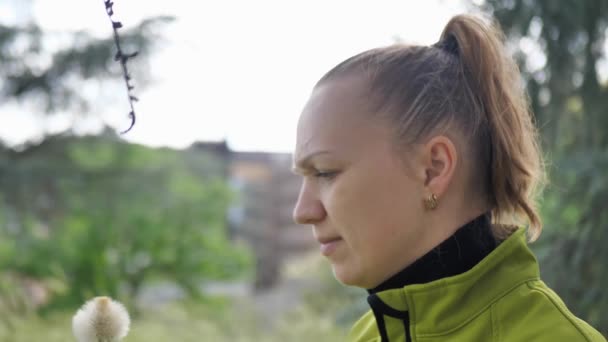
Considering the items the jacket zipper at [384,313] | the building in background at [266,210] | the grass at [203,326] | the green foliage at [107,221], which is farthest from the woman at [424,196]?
the building in background at [266,210]

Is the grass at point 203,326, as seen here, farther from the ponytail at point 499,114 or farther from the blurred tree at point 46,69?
the ponytail at point 499,114

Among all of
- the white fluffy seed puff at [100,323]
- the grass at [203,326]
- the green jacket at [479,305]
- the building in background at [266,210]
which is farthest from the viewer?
the building in background at [266,210]

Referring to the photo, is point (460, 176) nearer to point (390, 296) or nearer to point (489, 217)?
point (489, 217)

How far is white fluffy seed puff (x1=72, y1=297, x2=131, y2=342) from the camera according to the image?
0.81 meters

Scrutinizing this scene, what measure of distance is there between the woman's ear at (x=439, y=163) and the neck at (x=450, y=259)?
0.07 meters

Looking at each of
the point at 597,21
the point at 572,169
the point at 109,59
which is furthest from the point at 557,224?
the point at 109,59

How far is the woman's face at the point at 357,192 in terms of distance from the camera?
98cm

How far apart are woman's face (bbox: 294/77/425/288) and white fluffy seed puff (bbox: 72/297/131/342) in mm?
288

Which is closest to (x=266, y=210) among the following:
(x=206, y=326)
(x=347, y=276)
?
(x=206, y=326)

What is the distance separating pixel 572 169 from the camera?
110 inches

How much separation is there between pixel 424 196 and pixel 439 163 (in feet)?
0.16

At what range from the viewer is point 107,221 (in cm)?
545

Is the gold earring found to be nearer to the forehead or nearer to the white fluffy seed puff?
the forehead

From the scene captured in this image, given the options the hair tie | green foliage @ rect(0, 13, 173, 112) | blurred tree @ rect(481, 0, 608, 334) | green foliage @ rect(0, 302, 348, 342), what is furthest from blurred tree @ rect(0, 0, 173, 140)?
the hair tie
